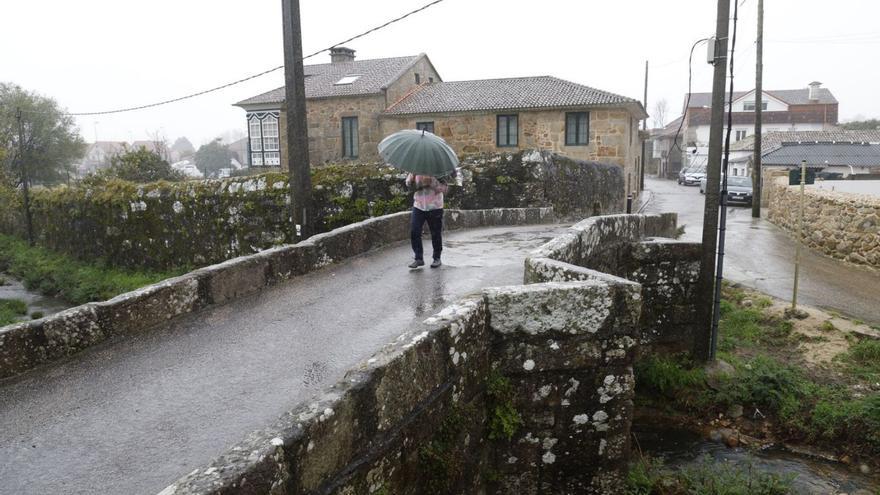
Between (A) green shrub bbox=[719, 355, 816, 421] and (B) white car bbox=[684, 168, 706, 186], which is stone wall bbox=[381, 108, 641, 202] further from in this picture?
(B) white car bbox=[684, 168, 706, 186]

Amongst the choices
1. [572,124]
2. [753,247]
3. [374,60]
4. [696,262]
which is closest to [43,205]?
[374,60]

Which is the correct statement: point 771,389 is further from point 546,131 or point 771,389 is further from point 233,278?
point 546,131

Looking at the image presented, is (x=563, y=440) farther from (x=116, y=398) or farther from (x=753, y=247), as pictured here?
(x=753, y=247)

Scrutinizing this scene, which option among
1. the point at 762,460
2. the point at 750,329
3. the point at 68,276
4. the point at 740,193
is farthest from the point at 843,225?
the point at 68,276

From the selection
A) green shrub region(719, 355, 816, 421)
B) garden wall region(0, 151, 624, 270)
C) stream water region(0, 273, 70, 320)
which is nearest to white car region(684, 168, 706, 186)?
garden wall region(0, 151, 624, 270)

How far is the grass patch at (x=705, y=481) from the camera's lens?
6.45 m

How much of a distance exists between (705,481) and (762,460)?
5.68 ft

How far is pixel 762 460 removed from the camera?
7.91 metres

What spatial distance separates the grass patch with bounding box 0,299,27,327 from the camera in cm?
1384

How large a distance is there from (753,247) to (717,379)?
9.06 m

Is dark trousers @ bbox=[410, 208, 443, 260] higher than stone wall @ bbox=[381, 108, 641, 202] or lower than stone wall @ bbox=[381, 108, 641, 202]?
lower

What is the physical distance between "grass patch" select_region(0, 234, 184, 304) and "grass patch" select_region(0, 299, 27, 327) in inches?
44.6

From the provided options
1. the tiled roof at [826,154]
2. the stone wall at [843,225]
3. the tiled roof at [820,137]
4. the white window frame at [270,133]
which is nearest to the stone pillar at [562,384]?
the stone wall at [843,225]

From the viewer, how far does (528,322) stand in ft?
14.7
